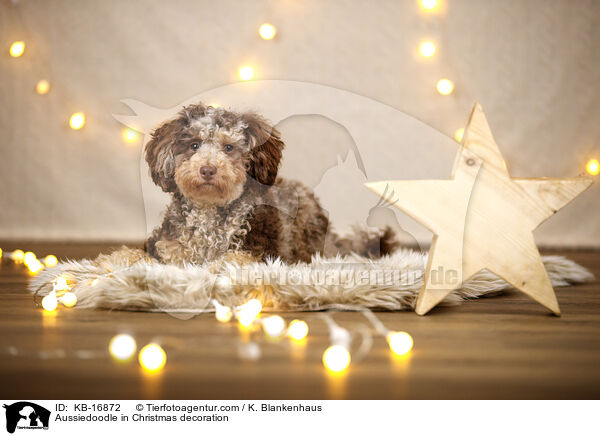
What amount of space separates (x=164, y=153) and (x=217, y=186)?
0.19 metres

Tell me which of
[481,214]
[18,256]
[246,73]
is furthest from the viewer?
[246,73]

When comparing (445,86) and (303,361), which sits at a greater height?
(445,86)

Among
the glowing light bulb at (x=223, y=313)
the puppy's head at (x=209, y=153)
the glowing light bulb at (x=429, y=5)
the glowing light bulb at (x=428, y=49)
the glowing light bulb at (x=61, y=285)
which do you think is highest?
the glowing light bulb at (x=429, y=5)

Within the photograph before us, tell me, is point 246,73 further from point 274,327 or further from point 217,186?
point 274,327

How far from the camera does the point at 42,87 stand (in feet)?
9.84

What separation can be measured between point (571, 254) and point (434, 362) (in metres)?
2.25

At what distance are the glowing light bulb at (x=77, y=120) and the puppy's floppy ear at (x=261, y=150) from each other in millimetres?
1756

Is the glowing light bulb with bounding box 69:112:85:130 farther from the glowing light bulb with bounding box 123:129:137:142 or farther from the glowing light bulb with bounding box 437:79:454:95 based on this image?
the glowing light bulb with bounding box 437:79:454:95

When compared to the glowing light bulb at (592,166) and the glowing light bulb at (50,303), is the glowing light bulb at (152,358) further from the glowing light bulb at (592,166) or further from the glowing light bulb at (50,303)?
the glowing light bulb at (592,166)

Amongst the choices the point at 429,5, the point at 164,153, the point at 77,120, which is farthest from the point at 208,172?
the point at 429,5

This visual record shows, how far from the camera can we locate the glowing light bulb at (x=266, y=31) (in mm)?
2920

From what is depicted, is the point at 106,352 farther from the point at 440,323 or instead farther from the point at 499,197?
the point at 499,197

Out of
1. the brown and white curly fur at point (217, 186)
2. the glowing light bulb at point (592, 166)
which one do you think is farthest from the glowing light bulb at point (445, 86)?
the brown and white curly fur at point (217, 186)

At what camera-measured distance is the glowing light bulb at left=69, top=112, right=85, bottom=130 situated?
9.89 ft
